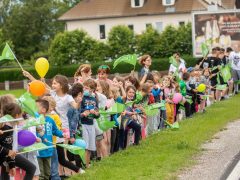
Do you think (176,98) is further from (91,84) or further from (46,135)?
(46,135)

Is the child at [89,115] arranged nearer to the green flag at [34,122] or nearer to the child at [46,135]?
the child at [46,135]

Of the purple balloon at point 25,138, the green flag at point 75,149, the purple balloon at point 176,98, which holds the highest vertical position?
the purple balloon at point 25,138

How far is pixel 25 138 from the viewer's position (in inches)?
337

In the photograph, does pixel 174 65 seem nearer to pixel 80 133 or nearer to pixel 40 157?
pixel 80 133

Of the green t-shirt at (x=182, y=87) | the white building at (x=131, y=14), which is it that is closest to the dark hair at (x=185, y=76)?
the green t-shirt at (x=182, y=87)

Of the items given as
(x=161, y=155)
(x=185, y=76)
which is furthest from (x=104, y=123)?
(x=185, y=76)

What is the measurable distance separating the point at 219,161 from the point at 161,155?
1.03 meters

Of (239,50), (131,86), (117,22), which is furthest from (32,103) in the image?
(117,22)

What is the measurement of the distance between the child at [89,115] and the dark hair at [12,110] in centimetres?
272

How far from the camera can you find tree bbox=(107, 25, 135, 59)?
2494 inches

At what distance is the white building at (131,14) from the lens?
265 ft

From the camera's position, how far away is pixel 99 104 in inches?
467

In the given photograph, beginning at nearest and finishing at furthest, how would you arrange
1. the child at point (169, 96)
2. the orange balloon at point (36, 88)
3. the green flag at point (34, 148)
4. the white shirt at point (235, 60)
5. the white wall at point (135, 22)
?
1. the green flag at point (34, 148)
2. the orange balloon at point (36, 88)
3. the child at point (169, 96)
4. the white shirt at point (235, 60)
5. the white wall at point (135, 22)

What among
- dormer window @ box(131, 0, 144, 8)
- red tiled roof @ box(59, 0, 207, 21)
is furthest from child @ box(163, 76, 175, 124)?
dormer window @ box(131, 0, 144, 8)
